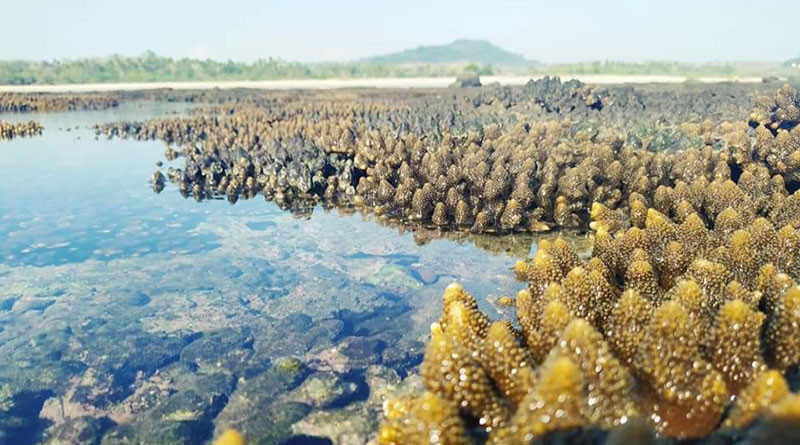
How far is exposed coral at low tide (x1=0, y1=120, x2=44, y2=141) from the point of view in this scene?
26.7 meters

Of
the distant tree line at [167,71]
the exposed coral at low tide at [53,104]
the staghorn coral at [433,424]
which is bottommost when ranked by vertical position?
the staghorn coral at [433,424]

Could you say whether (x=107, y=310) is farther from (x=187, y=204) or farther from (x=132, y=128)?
(x=132, y=128)

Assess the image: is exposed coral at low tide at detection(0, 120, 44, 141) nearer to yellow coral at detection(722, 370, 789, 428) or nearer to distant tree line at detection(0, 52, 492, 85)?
yellow coral at detection(722, 370, 789, 428)

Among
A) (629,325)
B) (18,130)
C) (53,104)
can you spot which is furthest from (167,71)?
(629,325)

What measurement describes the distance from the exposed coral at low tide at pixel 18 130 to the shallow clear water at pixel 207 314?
1642 cm

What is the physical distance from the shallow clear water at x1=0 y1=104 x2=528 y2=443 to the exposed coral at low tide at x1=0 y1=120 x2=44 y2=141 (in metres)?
16.4

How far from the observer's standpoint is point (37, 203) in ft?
46.3

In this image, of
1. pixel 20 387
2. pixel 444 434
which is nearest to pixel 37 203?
pixel 20 387

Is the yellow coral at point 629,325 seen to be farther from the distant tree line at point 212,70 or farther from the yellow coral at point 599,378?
the distant tree line at point 212,70

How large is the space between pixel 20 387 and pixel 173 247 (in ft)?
15.3

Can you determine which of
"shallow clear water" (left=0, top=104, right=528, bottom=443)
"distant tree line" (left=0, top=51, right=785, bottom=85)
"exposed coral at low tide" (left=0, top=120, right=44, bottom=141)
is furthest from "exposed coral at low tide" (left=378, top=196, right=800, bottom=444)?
"distant tree line" (left=0, top=51, right=785, bottom=85)

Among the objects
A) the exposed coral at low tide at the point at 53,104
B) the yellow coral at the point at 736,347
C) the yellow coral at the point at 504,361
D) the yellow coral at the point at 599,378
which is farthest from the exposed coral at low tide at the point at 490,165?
the exposed coral at low tide at the point at 53,104

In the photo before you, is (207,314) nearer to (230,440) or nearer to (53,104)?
(230,440)

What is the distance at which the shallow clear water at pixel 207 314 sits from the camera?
579 cm
